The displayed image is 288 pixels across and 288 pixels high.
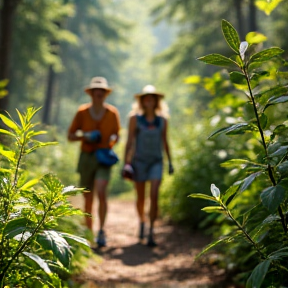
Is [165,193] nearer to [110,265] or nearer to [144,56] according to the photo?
[110,265]

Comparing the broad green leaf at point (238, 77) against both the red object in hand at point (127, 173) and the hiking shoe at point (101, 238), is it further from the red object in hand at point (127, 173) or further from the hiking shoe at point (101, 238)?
the red object in hand at point (127, 173)

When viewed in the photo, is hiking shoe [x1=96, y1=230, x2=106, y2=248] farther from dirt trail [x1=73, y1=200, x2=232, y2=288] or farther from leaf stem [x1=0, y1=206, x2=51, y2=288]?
leaf stem [x1=0, y1=206, x2=51, y2=288]

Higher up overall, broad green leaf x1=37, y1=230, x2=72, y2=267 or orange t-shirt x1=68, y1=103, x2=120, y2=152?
orange t-shirt x1=68, y1=103, x2=120, y2=152

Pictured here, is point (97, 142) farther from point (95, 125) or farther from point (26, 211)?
point (26, 211)

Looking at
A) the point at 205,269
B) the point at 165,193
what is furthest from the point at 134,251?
the point at 165,193

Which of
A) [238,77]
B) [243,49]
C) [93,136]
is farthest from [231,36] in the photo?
[93,136]

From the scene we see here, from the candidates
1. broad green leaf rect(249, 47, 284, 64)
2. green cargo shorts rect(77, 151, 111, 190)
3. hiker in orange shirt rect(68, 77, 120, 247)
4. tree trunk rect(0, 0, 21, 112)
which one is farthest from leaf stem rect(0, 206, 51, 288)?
tree trunk rect(0, 0, 21, 112)

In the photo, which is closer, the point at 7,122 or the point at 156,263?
the point at 7,122

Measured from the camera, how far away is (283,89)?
72.7 inches

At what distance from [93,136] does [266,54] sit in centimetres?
439

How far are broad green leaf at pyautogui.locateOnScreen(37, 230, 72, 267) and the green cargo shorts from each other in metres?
4.48

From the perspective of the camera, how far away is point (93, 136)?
6.00 meters

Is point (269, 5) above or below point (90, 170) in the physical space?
below

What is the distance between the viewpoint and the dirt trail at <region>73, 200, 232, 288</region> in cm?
425
